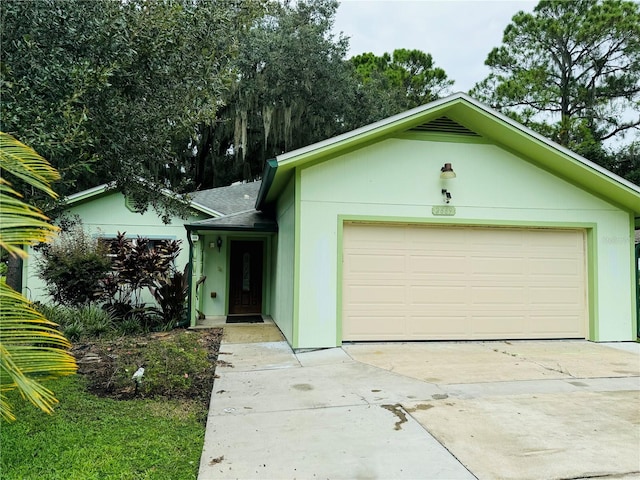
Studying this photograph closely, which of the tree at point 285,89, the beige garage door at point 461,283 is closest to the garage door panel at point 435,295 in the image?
the beige garage door at point 461,283

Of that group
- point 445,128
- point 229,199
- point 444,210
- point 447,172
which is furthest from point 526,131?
point 229,199

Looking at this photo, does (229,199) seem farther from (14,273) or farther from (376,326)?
(376,326)

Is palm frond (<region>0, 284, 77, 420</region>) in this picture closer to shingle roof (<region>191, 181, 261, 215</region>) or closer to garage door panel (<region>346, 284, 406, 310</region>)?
garage door panel (<region>346, 284, 406, 310</region>)

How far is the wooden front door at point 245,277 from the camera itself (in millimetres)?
11258

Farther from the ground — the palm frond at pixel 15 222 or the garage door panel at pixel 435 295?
the palm frond at pixel 15 222

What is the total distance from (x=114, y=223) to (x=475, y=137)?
9.08 metres

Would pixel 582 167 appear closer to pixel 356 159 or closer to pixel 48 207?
pixel 356 159

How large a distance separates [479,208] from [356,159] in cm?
235

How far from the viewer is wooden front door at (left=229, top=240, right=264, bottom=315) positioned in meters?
11.3

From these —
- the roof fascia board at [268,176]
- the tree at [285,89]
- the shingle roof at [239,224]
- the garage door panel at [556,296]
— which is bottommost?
the garage door panel at [556,296]

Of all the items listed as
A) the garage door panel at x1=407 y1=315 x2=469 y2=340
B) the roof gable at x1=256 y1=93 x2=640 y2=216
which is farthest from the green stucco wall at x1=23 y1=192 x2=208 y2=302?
the garage door panel at x1=407 y1=315 x2=469 y2=340

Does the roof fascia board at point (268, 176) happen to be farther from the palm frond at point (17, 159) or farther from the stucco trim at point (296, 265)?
the palm frond at point (17, 159)

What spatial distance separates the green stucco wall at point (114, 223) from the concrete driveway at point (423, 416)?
237 inches

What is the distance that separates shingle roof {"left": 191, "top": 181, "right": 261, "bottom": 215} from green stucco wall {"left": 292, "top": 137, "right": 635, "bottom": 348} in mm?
6029
